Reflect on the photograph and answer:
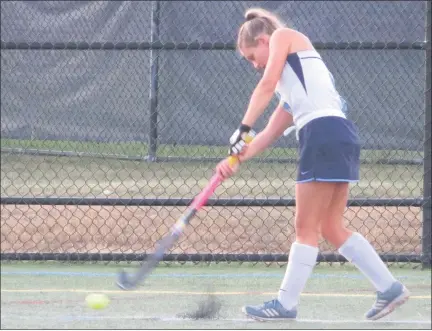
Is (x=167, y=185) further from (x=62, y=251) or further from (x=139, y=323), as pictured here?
Result: (x=139, y=323)

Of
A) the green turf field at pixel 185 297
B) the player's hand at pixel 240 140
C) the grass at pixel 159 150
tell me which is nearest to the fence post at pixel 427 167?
the green turf field at pixel 185 297

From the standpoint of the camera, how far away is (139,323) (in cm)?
617

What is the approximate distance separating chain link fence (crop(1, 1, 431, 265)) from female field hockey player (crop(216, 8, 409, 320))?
8.08ft

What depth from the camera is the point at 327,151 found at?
5.66 meters

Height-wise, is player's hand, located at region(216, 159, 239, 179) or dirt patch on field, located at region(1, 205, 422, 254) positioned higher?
dirt patch on field, located at region(1, 205, 422, 254)

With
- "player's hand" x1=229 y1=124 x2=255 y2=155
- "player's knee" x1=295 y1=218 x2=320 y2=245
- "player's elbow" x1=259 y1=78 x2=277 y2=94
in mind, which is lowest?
"player's knee" x1=295 y1=218 x2=320 y2=245

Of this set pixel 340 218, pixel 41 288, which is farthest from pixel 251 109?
pixel 41 288

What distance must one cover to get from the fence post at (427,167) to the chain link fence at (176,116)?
0.34 meters

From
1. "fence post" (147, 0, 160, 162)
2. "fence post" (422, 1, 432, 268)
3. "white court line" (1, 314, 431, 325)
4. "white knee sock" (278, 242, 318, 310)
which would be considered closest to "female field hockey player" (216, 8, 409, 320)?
"white knee sock" (278, 242, 318, 310)

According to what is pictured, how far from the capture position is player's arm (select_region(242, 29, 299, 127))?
5652 millimetres

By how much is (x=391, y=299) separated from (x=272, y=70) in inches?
51.3

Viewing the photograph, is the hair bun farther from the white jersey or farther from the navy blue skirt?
the navy blue skirt

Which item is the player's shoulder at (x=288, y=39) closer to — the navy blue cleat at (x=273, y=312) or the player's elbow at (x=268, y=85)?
the player's elbow at (x=268, y=85)

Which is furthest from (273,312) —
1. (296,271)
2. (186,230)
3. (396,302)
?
(186,230)
